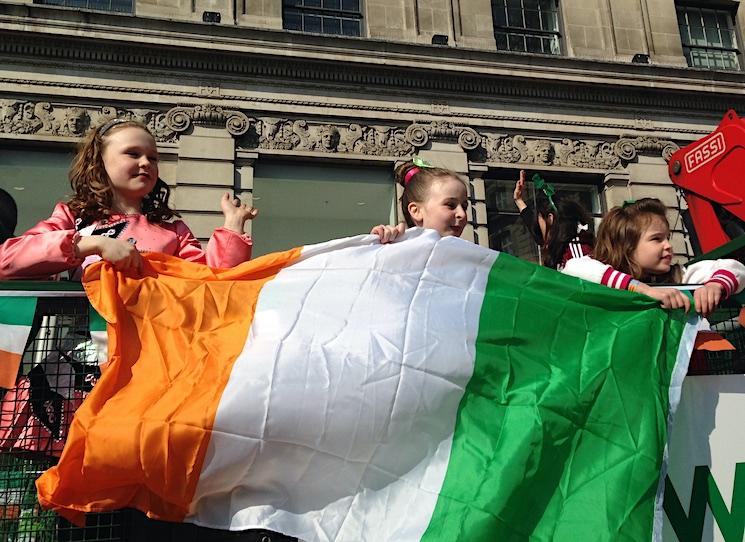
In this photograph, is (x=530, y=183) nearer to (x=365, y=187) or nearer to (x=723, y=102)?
(x=365, y=187)

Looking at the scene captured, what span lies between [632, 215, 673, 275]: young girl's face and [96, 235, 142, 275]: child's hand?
2524 mm

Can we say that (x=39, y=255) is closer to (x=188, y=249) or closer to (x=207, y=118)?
(x=188, y=249)

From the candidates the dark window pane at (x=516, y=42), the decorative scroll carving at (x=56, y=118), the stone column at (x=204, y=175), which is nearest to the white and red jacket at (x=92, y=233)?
the stone column at (x=204, y=175)

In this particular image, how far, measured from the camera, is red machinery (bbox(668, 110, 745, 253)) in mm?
7508

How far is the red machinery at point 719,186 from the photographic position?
296 inches

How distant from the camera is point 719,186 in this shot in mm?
7840

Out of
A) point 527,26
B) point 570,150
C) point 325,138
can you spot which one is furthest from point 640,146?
point 325,138

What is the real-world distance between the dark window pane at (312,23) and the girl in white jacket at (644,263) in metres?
10.3

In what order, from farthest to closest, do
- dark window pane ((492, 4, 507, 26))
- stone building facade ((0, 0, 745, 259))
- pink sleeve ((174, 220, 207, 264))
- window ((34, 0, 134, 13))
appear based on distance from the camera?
dark window pane ((492, 4, 507, 26)) → window ((34, 0, 134, 13)) → stone building facade ((0, 0, 745, 259)) → pink sleeve ((174, 220, 207, 264))

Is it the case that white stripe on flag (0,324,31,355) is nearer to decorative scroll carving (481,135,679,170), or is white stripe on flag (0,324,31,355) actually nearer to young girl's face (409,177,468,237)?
young girl's face (409,177,468,237)

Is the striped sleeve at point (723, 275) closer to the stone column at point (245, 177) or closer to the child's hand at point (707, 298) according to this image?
the child's hand at point (707, 298)

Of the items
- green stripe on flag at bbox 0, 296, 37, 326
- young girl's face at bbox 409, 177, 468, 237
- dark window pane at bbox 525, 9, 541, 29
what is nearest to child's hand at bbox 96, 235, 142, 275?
green stripe on flag at bbox 0, 296, 37, 326

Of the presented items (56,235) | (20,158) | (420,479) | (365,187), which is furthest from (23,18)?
(420,479)

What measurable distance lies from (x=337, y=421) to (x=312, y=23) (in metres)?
11.8
